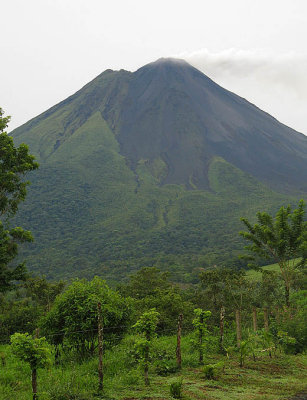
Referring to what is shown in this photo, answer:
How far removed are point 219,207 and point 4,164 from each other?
394 feet

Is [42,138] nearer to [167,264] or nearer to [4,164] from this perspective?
[167,264]

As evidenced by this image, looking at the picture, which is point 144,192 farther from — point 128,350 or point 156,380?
point 156,380

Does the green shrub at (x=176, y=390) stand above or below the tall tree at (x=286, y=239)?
below

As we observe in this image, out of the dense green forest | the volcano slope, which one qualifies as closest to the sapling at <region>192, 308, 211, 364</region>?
the dense green forest

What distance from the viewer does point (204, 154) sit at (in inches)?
7096

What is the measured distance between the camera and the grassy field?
873cm

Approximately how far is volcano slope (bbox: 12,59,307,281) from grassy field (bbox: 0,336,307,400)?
65860 mm

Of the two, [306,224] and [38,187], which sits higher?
[38,187]

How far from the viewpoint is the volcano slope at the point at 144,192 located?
108 meters

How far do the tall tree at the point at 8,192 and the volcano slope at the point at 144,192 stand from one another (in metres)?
63.9

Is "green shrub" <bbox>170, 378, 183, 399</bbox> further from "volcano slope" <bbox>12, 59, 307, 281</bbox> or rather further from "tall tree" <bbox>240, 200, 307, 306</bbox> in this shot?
"volcano slope" <bbox>12, 59, 307, 281</bbox>

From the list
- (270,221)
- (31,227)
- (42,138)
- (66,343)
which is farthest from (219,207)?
(66,343)

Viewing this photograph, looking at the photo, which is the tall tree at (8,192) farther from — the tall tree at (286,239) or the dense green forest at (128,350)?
the tall tree at (286,239)

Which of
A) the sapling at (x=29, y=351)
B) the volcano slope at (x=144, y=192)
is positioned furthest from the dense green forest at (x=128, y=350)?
the volcano slope at (x=144, y=192)
